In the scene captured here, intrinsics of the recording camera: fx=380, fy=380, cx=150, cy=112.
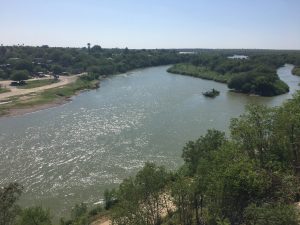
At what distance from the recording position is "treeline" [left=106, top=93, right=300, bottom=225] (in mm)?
21609

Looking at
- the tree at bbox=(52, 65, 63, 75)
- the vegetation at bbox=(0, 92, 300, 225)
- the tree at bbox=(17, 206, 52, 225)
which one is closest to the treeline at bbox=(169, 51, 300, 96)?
the tree at bbox=(52, 65, 63, 75)

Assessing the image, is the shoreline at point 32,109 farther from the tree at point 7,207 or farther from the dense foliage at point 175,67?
the tree at point 7,207

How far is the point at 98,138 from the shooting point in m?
55.4

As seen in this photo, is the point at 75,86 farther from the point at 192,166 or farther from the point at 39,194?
the point at 192,166

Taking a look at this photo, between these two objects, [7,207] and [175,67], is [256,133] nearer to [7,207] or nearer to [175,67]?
[7,207]

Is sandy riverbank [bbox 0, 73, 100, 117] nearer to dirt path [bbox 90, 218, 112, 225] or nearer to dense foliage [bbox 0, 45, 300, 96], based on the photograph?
dense foliage [bbox 0, 45, 300, 96]

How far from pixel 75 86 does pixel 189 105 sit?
42.4 meters

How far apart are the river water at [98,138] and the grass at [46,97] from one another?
494 cm

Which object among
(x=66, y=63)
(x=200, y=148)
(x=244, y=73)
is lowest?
(x=66, y=63)

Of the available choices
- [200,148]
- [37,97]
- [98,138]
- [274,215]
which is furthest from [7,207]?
[37,97]

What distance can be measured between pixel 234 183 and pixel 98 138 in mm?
35944

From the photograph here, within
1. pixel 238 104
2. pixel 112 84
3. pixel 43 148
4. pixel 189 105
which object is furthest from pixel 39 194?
pixel 112 84

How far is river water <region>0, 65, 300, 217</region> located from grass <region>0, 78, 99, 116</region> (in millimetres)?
4940

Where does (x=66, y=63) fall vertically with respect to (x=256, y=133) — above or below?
below
